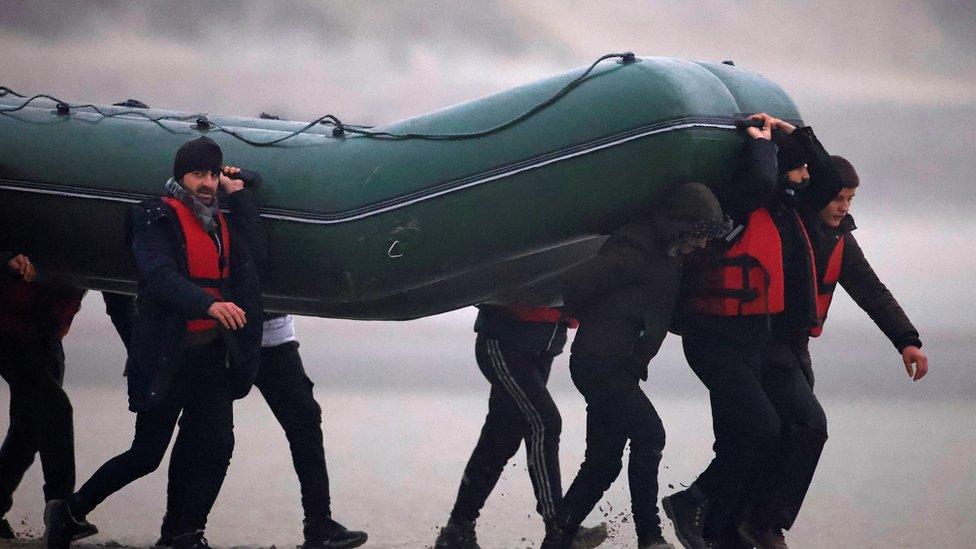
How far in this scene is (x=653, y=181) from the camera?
4.32 m

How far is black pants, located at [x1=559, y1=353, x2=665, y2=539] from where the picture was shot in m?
4.27

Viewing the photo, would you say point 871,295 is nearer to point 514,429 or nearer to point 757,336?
point 757,336

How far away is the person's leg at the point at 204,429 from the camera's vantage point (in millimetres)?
4238

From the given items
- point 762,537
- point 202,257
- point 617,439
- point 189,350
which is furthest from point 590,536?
point 202,257

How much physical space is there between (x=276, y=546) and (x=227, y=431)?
1.13 m

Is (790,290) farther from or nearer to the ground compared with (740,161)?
nearer to the ground

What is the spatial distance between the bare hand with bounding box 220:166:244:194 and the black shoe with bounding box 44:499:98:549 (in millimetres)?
1101

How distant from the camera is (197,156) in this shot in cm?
420

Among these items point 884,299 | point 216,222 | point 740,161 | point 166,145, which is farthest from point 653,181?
point 166,145

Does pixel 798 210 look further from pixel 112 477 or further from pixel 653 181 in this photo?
pixel 112 477

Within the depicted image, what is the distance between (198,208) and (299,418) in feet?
3.02

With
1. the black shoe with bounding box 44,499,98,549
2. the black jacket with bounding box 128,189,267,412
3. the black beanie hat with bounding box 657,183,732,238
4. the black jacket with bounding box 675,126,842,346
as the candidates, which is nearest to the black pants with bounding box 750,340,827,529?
the black jacket with bounding box 675,126,842,346

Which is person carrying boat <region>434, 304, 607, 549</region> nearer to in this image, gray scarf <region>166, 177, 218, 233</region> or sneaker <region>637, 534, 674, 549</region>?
sneaker <region>637, 534, 674, 549</region>

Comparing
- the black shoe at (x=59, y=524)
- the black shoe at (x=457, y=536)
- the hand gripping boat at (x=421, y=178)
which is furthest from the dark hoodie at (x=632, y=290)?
the black shoe at (x=59, y=524)
